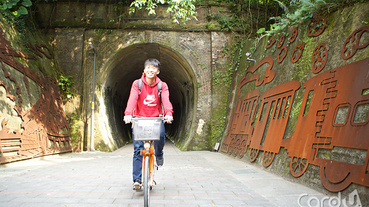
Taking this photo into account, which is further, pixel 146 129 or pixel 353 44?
pixel 353 44

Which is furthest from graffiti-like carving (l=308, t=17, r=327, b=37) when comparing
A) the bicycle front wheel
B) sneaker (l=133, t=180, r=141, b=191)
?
sneaker (l=133, t=180, r=141, b=191)

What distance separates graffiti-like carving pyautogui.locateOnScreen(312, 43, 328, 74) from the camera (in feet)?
17.9

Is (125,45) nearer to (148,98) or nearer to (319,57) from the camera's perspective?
(319,57)

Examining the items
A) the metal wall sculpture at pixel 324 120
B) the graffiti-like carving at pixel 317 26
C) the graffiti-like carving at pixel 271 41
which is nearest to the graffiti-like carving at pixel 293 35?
the metal wall sculpture at pixel 324 120

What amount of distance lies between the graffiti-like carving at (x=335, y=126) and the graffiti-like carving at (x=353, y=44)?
0.84ft

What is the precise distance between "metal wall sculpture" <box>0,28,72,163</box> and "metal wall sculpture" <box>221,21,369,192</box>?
21.1 feet

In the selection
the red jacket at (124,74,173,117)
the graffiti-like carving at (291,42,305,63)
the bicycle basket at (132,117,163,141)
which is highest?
the graffiti-like carving at (291,42,305,63)

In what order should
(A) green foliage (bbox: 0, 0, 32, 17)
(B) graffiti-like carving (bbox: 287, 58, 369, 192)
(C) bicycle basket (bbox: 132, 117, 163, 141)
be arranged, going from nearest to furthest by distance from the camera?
(C) bicycle basket (bbox: 132, 117, 163, 141)
(B) graffiti-like carving (bbox: 287, 58, 369, 192)
(A) green foliage (bbox: 0, 0, 32, 17)

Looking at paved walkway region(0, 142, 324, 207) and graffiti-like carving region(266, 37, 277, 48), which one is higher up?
graffiti-like carving region(266, 37, 277, 48)

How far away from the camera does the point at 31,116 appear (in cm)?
852

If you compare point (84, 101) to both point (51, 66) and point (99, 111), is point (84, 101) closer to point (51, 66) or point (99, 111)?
point (99, 111)

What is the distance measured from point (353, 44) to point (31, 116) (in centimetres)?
878

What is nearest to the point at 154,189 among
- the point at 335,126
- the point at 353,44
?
the point at 335,126

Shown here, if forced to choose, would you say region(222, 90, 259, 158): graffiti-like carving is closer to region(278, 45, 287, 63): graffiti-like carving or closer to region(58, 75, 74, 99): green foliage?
region(278, 45, 287, 63): graffiti-like carving
